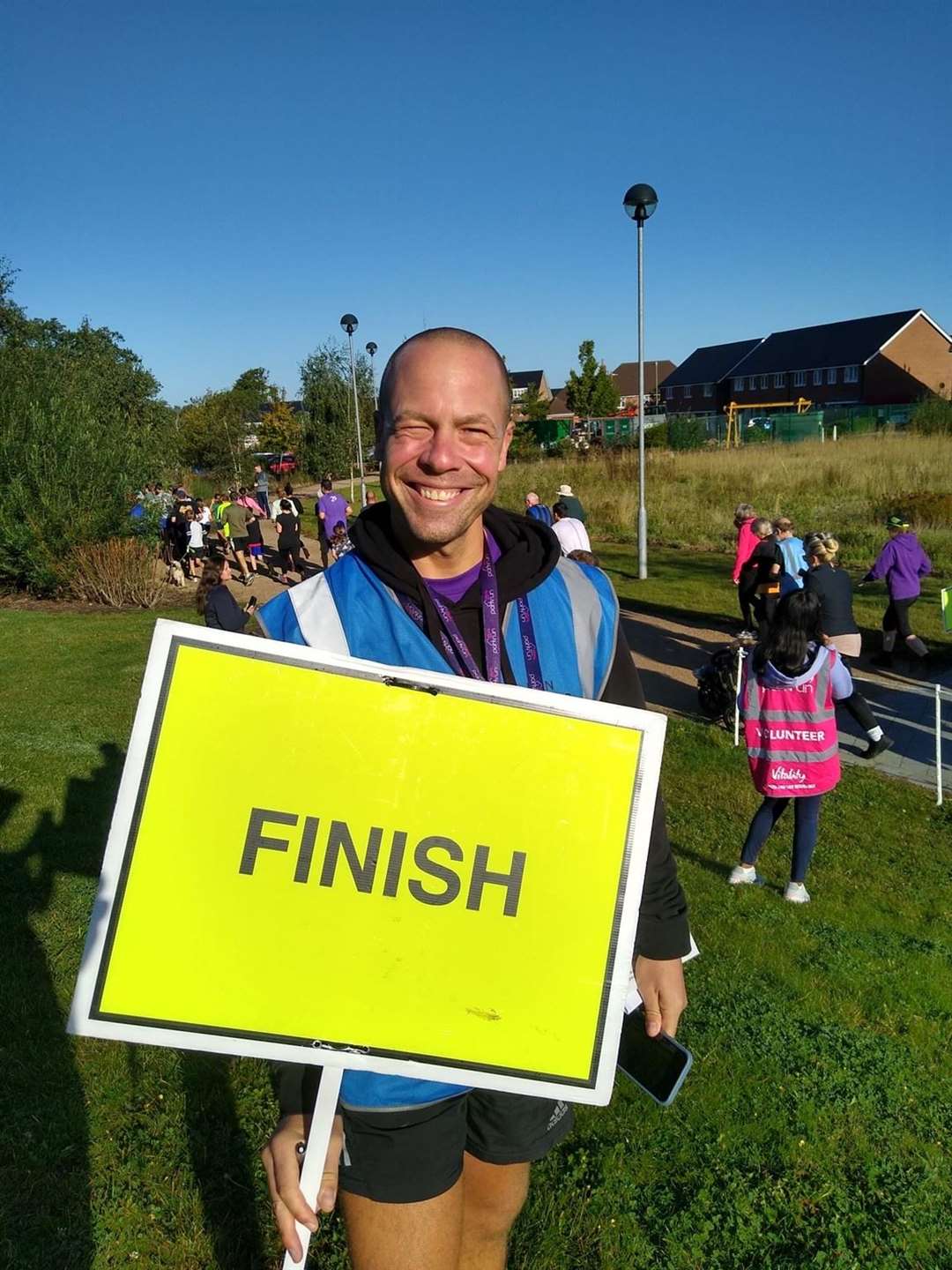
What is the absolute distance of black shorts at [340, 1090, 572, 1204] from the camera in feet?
5.91

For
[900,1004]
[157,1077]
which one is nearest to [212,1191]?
[157,1077]

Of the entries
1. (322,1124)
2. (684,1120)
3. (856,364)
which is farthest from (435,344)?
(856,364)

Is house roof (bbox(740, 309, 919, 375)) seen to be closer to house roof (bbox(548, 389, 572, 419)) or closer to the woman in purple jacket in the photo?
house roof (bbox(548, 389, 572, 419))

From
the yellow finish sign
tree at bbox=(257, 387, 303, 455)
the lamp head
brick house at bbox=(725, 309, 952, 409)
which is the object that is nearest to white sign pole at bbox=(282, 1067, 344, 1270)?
the yellow finish sign

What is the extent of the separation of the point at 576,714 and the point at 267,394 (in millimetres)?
72554

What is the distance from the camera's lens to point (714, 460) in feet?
105

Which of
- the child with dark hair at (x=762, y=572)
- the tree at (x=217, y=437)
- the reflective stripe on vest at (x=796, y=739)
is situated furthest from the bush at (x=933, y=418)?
the reflective stripe on vest at (x=796, y=739)

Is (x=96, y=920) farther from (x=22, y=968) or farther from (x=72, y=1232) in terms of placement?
(x=22, y=968)

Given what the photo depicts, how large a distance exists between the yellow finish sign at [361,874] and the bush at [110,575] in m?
15.3

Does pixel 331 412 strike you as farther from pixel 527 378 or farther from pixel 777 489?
pixel 527 378

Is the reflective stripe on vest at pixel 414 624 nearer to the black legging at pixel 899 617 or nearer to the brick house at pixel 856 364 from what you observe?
the black legging at pixel 899 617

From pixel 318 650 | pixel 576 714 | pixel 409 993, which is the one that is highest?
pixel 318 650

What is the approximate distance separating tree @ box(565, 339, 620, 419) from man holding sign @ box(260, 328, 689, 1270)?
5654 centimetres

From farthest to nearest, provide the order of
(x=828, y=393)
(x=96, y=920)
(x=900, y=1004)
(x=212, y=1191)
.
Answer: (x=828, y=393), (x=900, y=1004), (x=212, y=1191), (x=96, y=920)
